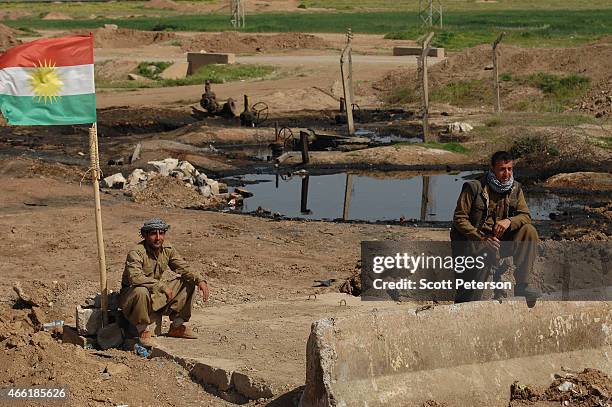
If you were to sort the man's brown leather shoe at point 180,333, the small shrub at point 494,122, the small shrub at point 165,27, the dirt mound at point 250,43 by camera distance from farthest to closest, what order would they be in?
the small shrub at point 165,27 < the dirt mound at point 250,43 < the small shrub at point 494,122 < the man's brown leather shoe at point 180,333

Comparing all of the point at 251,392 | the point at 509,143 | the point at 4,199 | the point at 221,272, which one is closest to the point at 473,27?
the point at 509,143

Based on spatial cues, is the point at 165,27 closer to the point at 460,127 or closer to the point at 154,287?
the point at 460,127

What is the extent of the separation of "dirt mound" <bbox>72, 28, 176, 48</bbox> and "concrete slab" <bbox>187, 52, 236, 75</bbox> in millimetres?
14142

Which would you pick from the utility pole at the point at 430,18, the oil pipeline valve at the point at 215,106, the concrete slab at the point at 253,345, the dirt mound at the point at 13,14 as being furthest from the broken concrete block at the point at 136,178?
the dirt mound at the point at 13,14

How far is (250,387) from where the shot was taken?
1000 centimetres

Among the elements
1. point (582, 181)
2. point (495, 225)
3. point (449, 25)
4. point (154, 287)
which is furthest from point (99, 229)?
point (449, 25)

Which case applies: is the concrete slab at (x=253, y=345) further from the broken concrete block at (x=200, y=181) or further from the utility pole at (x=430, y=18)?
the utility pole at (x=430, y=18)

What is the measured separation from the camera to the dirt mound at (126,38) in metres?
63.0

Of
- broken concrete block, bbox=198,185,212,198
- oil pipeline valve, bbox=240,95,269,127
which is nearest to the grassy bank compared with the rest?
oil pipeline valve, bbox=240,95,269,127

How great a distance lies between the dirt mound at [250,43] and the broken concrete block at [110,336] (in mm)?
46475

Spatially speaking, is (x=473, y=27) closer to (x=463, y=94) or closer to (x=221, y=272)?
(x=463, y=94)

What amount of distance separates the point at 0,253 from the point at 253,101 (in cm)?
2275

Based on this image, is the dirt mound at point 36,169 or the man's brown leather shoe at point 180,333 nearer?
the man's brown leather shoe at point 180,333

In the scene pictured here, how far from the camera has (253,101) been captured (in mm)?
38719
